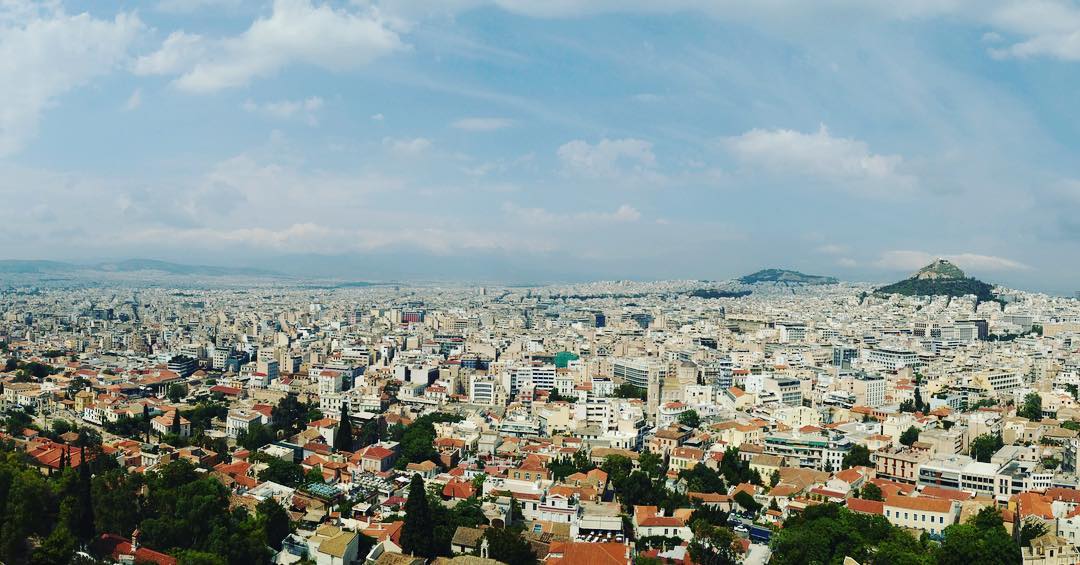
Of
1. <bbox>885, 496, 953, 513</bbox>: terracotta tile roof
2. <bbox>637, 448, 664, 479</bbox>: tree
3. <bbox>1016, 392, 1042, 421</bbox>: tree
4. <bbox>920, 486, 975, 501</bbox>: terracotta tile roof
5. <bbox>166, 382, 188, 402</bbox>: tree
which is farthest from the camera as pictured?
<bbox>166, 382, 188, 402</bbox>: tree

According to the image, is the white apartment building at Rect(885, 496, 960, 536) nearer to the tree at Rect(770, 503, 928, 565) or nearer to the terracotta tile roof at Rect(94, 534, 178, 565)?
the tree at Rect(770, 503, 928, 565)

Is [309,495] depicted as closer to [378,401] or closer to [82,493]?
[82,493]

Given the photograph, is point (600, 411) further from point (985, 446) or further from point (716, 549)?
point (716, 549)

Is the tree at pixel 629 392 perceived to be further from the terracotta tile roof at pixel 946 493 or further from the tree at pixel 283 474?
the tree at pixel 283 474

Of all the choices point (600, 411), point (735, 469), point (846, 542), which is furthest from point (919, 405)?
point (846, 542)

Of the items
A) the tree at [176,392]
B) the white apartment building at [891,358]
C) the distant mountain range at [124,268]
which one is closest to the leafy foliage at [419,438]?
the tree at [176,392]

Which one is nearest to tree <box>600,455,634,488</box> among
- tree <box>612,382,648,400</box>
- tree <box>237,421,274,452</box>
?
tree <box>237,421,274,452</box>

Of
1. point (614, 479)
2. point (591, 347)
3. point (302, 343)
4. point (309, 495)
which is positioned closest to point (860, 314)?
point (591, 347)

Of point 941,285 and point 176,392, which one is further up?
point 941,285
